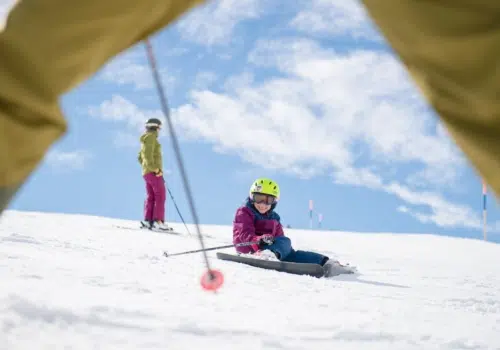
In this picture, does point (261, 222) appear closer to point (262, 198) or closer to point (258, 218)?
point (258, 218)

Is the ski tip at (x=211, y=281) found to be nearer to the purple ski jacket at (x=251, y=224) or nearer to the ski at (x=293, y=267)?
the ski at (x=293, y=267)

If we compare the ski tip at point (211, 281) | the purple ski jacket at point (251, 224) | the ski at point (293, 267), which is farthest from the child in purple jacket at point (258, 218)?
the ski tip at point (211, 281)

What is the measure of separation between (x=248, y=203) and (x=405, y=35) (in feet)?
18.2

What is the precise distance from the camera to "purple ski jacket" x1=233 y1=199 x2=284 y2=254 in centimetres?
638

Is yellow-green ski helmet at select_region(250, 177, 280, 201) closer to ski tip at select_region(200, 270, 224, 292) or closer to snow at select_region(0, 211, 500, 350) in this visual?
snow at select_region(0, 211, 500, 350)

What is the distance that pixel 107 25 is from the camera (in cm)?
120

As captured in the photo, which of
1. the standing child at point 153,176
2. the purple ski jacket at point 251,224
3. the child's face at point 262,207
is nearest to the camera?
the purple ski jacket at point 251,224

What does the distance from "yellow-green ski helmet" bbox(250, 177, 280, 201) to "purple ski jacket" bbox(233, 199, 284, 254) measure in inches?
6.0

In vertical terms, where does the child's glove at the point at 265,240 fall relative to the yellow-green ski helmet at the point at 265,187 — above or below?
below

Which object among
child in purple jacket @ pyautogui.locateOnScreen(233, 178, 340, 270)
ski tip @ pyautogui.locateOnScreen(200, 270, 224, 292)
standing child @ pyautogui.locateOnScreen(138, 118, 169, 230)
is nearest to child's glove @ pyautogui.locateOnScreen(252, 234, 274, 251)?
child in purple jacket @ pyautogui.locateOnScreen(233, 178, 340, 270)

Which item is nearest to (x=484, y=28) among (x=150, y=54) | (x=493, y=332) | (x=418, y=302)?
(x=150, y=54)

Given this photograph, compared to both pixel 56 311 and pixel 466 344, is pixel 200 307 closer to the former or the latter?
pixel 56 311

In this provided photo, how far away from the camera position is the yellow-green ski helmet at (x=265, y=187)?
657cm

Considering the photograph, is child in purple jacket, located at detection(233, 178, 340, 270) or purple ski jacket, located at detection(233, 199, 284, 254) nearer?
child in purple jacket, located at detection(233, 178, 340, 270)
